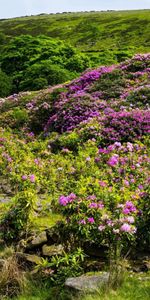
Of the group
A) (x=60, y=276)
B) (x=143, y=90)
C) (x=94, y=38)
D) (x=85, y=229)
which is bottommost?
(x=60, y=276)

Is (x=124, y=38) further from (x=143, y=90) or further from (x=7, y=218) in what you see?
(x=7, y=218)

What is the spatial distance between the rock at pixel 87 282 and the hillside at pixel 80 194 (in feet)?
0.60

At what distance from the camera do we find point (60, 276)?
745 cm

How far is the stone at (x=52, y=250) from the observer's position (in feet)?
26.8

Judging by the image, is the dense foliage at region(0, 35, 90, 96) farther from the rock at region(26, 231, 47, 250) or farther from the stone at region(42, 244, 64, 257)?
the stone at region(42, 244, 64, 257)

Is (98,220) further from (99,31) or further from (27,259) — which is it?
(99,31)

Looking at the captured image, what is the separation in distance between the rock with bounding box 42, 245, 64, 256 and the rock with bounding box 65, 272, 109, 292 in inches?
37.2

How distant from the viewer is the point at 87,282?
7086 mm

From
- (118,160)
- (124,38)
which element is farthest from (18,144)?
(124,38)

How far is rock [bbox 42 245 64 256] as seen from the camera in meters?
8.17

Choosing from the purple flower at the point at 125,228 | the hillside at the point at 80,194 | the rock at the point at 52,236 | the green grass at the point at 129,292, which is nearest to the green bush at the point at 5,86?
the hillside at the point at 80,194

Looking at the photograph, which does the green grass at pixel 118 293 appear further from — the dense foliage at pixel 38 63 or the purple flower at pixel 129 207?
the dense foliage at pixel 38 63

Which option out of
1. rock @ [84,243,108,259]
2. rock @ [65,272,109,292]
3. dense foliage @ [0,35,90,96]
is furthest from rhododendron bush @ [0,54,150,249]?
dense foliage @ [0,35,90,96]

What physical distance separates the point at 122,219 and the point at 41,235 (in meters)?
2.02
